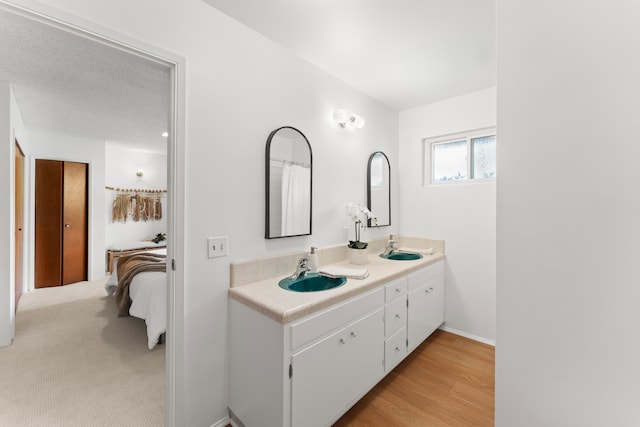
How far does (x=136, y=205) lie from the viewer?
5543 millimetres

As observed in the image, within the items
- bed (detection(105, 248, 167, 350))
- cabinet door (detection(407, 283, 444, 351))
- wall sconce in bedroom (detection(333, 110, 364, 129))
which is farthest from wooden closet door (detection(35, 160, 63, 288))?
cabinet door (detection(407, 283, 444, 351))

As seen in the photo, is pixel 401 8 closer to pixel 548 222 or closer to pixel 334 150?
pixel 334 150

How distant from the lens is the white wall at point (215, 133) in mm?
1419

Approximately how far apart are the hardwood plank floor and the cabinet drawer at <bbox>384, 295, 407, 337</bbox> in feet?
1.27

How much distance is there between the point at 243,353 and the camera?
5.08 feet

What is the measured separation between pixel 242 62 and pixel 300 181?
33.9 inches

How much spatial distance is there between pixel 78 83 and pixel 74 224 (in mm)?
3013

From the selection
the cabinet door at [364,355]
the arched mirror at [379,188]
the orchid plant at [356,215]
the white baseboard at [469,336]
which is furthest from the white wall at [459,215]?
the cabinet door at [364,355]

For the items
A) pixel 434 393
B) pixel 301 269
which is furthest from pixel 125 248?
pixel 434 393

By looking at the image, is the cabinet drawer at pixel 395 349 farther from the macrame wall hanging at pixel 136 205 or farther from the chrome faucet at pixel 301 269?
the macrame wall hanging at pixel 136 205

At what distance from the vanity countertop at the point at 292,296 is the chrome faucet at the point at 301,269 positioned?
0.39ft

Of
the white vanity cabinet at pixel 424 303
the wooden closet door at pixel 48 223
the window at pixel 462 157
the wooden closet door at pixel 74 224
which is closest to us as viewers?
the white vanity cabinet at pixel 424 303

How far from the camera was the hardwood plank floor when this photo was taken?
1.68m

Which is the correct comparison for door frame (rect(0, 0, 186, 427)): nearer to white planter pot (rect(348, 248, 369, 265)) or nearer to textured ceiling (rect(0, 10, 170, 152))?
textured ceiling (rect(0, 10, 170, 152))
